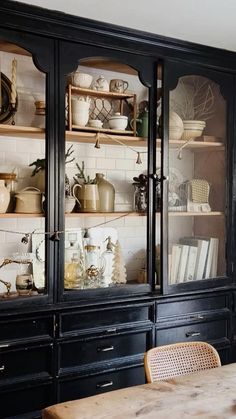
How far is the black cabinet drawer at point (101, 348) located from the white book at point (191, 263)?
1.46ft

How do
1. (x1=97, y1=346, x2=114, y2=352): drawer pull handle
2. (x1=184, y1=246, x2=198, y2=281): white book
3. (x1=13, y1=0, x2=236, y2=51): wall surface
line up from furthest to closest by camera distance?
(x1=184, y1=246, x2=198, y2=281): white book → (x1=97, y1=346, x2=114, y2=352): drawer pull handle → (x1=13, y1=0, x2=236, y2=51): wall surface

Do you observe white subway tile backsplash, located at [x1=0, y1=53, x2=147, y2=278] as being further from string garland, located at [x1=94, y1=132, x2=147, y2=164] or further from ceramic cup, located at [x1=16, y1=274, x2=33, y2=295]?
ceramic cup, located at [x1=16, y1=274, x2=33, y2=295]

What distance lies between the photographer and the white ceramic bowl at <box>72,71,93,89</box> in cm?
271

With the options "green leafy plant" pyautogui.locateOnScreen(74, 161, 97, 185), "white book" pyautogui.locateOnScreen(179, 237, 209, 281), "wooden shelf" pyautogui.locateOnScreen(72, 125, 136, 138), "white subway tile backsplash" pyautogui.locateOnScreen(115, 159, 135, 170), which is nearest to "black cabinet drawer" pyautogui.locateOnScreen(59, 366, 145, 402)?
"white book" pyautogui.locateOnScreen(179, 237, 209, 281)

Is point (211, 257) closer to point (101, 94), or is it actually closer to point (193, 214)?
point (193, 214)

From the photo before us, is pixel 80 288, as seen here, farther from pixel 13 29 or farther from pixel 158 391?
pixel 13 29

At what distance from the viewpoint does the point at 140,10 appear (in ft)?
7.97

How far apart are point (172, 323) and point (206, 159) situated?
1051 millimetres

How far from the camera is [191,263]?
305 cm

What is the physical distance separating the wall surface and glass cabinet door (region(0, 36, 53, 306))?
311 millimetres

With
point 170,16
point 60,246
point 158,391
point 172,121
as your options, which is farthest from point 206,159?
point 158,391

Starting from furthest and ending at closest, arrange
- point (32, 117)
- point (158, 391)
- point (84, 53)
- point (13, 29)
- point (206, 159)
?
point (206, 159), point (32, 117), point (84, 53), point (13, 29), point (158, 391)

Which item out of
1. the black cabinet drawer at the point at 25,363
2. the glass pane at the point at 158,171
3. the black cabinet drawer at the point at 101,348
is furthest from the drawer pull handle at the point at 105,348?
the glass pane at the point at 158,171

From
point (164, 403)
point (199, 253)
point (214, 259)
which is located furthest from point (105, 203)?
point (164, 403)
